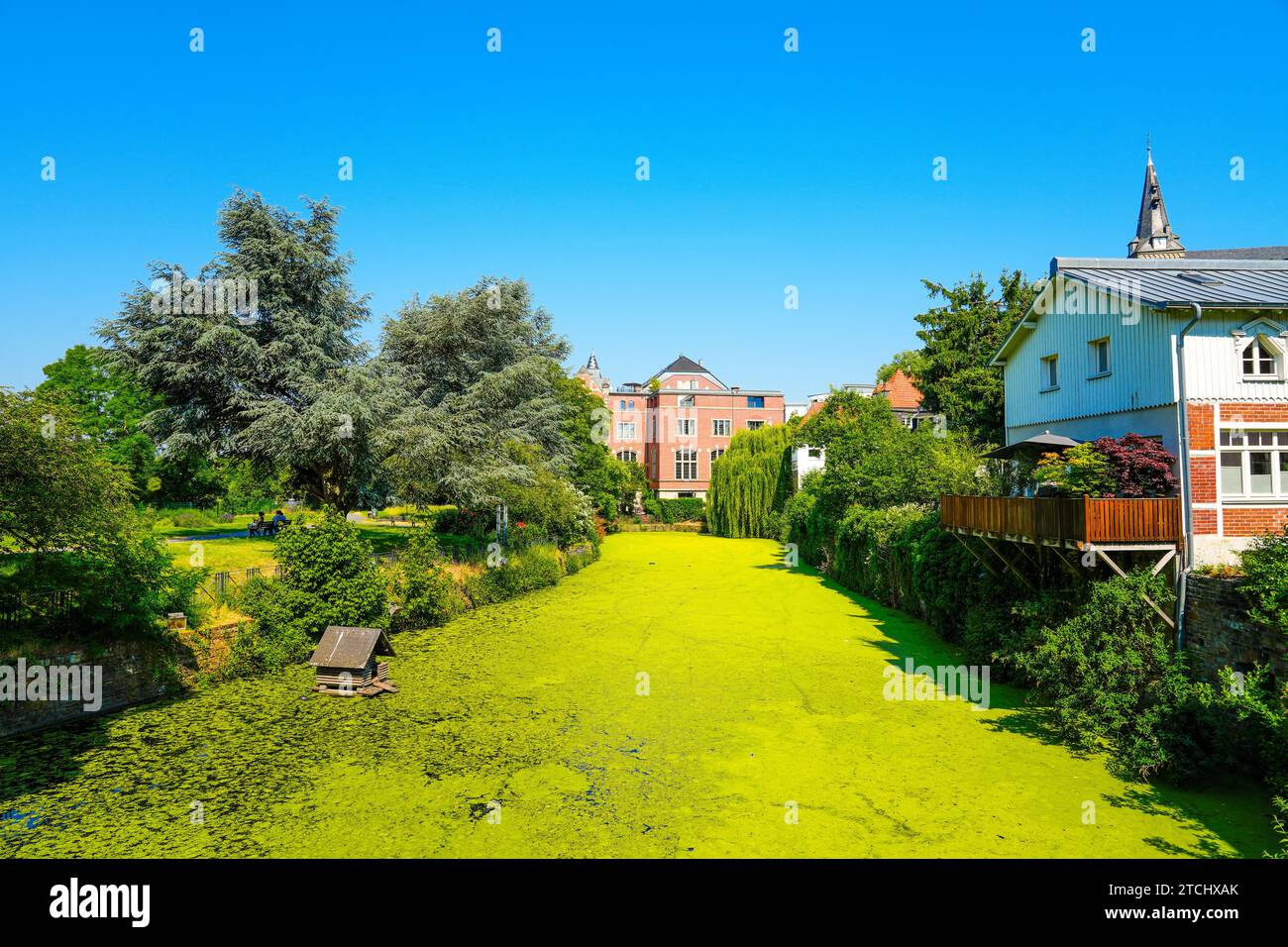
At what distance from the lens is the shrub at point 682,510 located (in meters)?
56.4

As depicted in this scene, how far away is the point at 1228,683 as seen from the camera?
9070 mm

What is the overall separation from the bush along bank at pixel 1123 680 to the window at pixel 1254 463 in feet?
8.04

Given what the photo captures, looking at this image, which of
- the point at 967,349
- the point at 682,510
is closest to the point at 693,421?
the point at 682,510

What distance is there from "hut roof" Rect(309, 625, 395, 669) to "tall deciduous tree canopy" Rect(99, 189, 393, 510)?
10.8 meters

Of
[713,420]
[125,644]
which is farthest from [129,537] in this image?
[713,420]

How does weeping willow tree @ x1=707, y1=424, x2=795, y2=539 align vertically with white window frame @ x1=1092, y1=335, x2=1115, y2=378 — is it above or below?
below

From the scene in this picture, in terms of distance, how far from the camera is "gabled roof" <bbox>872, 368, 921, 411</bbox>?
5041 centimetres

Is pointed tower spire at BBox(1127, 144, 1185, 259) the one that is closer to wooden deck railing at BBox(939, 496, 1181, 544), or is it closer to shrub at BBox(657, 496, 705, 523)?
shrub at BBox(657, 496, 705, 523)

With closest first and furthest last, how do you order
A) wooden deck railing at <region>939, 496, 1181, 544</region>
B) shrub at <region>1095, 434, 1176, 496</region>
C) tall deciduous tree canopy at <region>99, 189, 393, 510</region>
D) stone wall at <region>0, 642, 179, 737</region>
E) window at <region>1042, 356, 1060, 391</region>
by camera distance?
stone wall at <region>0, 642, 179, 737</region> < wooden deck railing at <region>939, 496, 1181, 544</region> < shrub at <region>1095, 434, 1176, 496</region> < window at <region>1042, 356, 1060, 391</region> < tall deciduous tree canopy at <region>99, 189, 393, 510</region>

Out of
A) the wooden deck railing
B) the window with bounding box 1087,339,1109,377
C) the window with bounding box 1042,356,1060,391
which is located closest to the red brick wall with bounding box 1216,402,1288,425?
the wooden deck railing

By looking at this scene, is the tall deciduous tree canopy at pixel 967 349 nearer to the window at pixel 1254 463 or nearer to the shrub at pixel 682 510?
the window at pixel 1254 463
